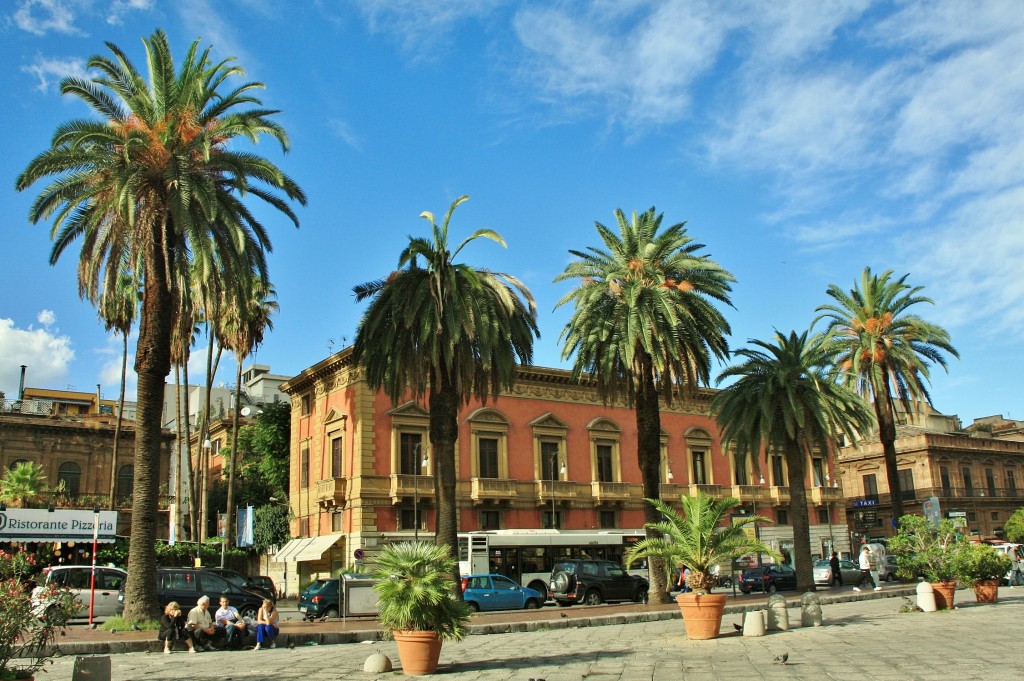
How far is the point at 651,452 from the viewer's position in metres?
28.4

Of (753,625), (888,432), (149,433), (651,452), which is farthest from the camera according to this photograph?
(888,432)

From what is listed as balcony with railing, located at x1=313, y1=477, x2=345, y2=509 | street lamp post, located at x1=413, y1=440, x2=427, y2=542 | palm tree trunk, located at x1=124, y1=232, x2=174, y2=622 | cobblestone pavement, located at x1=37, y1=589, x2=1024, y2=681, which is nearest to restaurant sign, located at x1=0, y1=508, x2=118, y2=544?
balcony with railing, located at x1=313, y1=477, x2=345, y2=509

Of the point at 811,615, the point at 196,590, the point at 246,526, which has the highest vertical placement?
the point at 246,526

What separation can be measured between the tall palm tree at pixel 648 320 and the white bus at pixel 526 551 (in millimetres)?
7408

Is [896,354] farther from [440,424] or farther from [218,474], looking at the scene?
[218,474]

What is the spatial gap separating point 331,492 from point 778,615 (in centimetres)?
2611

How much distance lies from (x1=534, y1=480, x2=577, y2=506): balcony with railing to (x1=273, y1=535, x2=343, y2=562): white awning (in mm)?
10130

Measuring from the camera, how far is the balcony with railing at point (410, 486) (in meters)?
40.1

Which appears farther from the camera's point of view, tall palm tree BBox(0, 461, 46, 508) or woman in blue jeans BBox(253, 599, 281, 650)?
tall palm tree BBox(0, 461, 46, 508)

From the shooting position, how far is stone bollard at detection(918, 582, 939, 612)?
22.1 metres

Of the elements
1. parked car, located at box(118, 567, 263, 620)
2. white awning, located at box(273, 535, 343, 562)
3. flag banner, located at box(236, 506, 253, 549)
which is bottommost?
parked car, located at box(118, 567, 263, 620)

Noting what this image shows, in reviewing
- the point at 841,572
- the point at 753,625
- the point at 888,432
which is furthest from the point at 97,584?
the point at 841,572

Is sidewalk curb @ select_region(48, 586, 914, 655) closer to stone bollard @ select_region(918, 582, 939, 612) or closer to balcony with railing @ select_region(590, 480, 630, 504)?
stone bollard @ select_region(918, 582, 939, 612)

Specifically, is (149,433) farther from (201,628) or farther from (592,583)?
(592,583)
